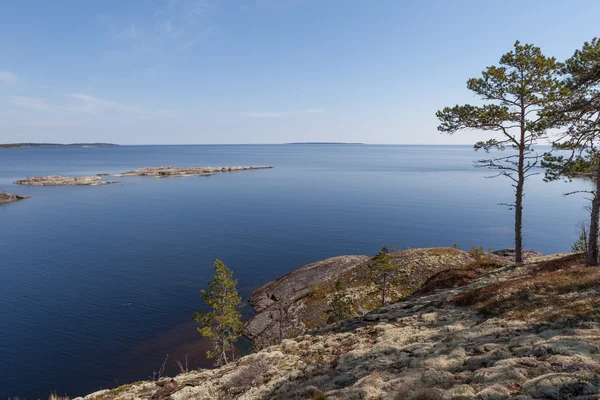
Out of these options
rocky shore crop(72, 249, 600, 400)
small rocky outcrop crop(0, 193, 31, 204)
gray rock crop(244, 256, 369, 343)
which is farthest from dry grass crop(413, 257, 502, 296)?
small rocky outcrop crop(0, 193, 31, 204)

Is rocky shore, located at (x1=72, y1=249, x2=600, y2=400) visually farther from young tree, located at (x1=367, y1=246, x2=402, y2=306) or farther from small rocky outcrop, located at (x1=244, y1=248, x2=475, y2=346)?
young tree, located at (x1=367, y1=246, x2=402, y2=306)

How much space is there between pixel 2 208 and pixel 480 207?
17178cm

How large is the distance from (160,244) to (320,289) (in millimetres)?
45448

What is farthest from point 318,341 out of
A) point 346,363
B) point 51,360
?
point 51,360

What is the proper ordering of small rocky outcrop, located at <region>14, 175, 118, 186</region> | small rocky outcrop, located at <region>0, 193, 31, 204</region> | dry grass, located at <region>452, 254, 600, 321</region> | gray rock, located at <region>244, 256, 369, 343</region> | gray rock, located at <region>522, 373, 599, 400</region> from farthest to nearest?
small rocky outcrop, located at <region>14, 175, 118, 186</region>
small rocky outcrop, located at <region>0, 193, 31, 204</region>
gray rock, located at <region>244, 256, 369, 343</region>
dry grass, located at <region>452, 254, 600, 321</region>
gray rock, located at <region>522, 373, 599, 400</region>

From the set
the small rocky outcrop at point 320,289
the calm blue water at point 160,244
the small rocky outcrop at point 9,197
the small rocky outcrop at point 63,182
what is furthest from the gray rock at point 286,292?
the small rocky outcrop at point 63,182

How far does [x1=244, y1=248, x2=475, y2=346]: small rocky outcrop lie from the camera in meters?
49.0

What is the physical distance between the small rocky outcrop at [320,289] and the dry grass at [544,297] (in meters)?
28.3

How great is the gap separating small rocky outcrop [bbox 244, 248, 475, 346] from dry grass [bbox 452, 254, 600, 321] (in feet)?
92.9

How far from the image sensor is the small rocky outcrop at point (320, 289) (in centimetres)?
4897

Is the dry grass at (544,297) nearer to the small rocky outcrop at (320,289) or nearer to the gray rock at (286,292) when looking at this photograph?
the gray rock at (286,292)

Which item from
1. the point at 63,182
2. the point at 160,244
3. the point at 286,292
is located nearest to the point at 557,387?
the point at 286,292

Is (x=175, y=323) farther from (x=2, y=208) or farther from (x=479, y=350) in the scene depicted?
(x=2, y=208)

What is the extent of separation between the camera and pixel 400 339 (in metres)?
18.5
